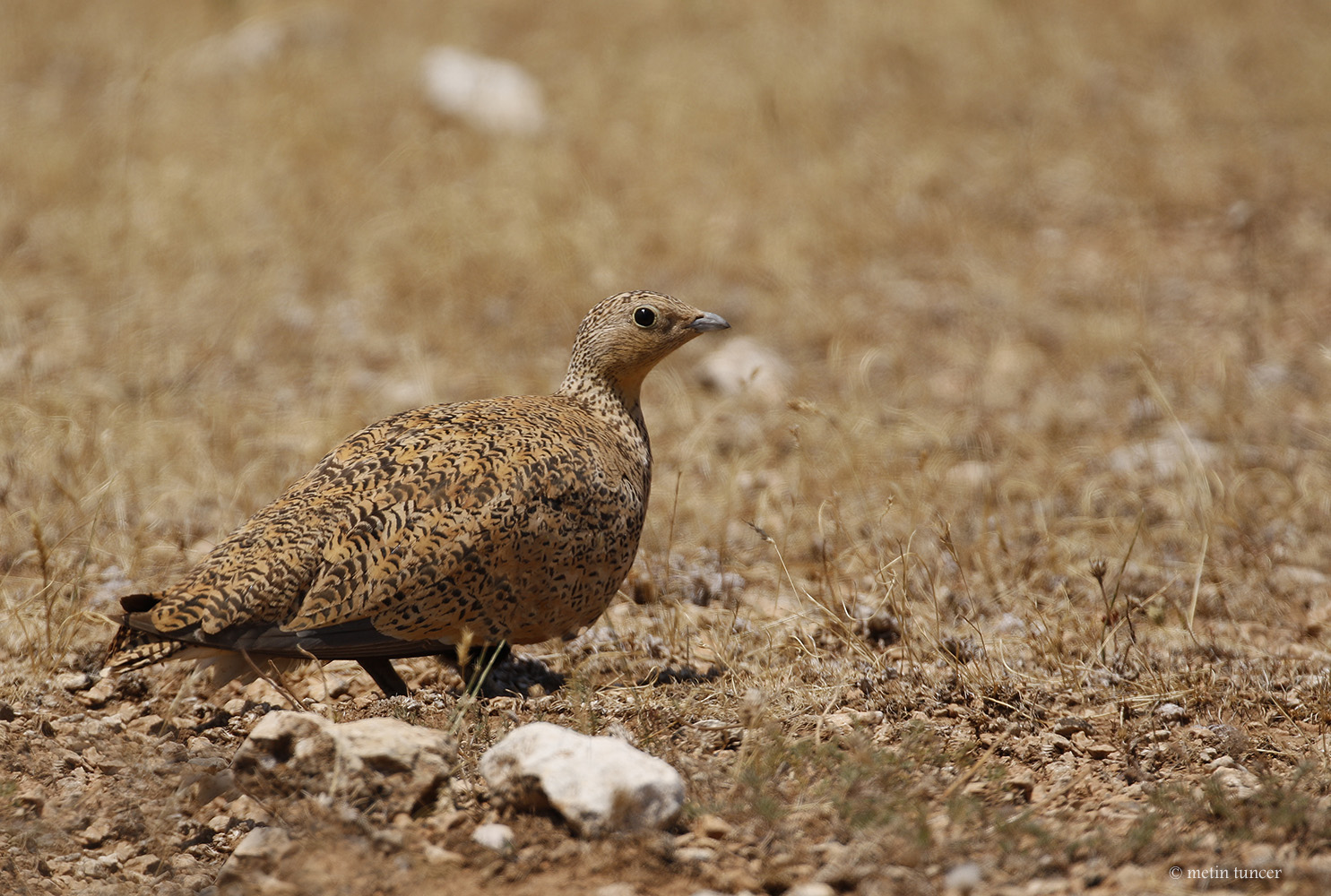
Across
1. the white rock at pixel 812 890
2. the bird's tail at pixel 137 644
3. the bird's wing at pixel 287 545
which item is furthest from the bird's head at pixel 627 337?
the white rock at pixel 812 890

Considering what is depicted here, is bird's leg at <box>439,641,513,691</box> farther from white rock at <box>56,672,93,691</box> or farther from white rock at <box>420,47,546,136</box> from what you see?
white rock at <box>420,47,546,136</box>

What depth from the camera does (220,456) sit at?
6164 mm

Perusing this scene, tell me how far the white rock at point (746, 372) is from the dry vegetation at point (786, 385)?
0.26 ft

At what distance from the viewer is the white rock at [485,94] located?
10.6 metres

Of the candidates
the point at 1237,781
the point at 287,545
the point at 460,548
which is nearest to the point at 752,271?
the point at 460,548

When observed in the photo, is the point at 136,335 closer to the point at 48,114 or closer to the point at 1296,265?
the point at 48,114

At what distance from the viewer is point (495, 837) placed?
9.98ft

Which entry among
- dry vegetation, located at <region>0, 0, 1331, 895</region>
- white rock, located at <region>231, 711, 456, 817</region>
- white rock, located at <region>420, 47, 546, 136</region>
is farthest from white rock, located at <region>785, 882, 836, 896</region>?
white rock, located at <region>420, 47, 546, 136</region>

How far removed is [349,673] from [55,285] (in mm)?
4996

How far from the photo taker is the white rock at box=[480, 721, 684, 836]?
3.00 meters

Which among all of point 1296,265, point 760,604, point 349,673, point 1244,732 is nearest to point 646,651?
point 760,604

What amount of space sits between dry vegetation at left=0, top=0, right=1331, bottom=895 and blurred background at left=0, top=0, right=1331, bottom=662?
0.04 meters

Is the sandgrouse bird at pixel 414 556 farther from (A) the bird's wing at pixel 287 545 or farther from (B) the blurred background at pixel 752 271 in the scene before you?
(B) the blurred background at pixel 752 271

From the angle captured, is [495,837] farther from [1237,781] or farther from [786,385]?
[786,385]
